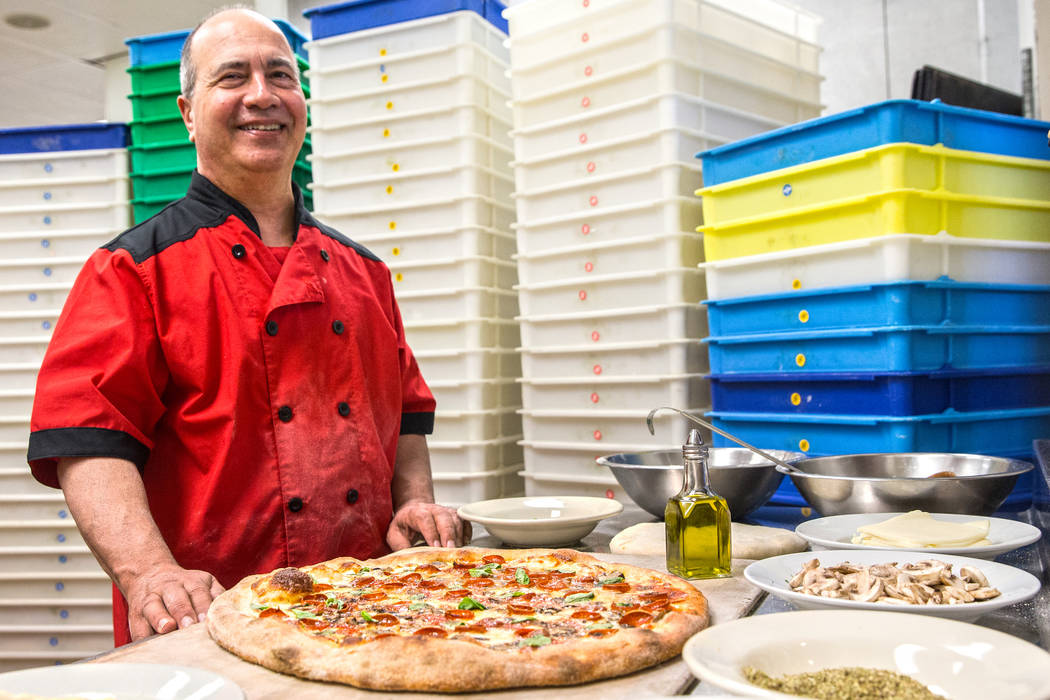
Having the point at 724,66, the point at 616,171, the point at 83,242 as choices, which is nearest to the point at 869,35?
the point at 724,66

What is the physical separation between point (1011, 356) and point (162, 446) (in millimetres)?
1880

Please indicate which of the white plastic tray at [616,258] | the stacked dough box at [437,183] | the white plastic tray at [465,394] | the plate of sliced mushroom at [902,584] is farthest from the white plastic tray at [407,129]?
the plate of sliced mushroom at [902,584]

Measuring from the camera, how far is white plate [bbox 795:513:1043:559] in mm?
1133

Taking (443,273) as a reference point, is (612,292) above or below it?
below

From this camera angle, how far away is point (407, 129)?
2.84 meters

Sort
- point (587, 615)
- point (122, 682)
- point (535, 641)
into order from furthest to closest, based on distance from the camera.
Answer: point (587, 615) < point (535, 641) < point (122, 682)

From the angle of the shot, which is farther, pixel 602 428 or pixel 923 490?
pixel 602 428

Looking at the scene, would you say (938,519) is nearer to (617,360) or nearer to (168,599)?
(168,599)

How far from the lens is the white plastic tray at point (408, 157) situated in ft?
9.07

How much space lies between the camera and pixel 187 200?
1.76m

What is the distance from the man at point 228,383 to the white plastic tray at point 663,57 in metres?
1.01

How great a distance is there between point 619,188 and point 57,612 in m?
2.69

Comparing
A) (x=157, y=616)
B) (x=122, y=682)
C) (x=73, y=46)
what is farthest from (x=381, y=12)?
(x=73, y=46)

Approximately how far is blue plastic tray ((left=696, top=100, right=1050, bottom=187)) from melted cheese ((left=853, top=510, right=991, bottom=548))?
973 millimetres
